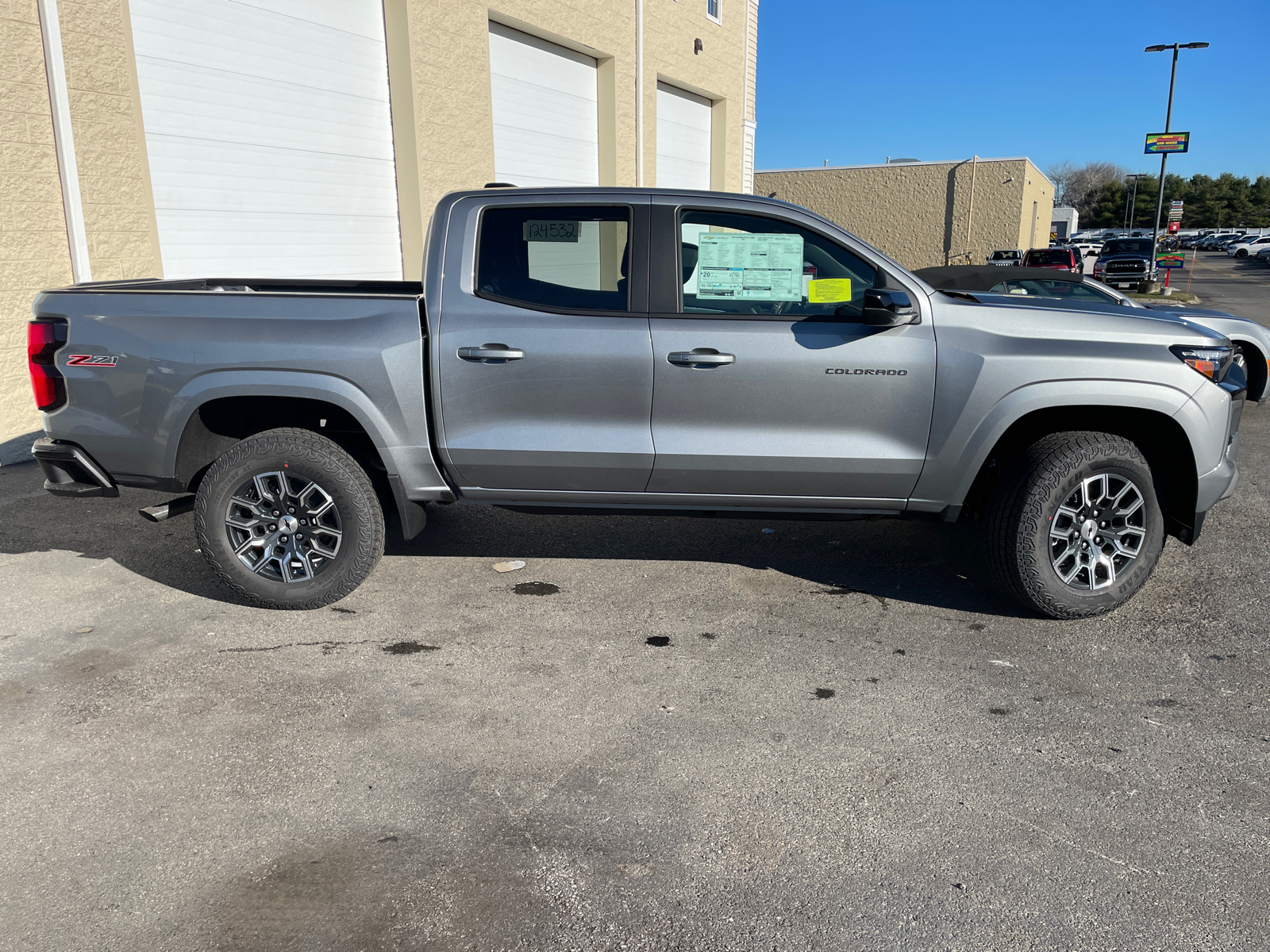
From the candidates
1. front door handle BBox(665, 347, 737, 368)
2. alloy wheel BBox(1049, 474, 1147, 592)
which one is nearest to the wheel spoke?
front door handle BBox(665, 347, 737, 368)

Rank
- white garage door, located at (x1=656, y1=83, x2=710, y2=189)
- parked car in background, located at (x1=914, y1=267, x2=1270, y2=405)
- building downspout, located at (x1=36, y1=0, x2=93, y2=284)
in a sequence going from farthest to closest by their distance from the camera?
1. white garage door, located at (x1=656, y1=83, x2=710, y2=189)
2. parked car in background, located at (x1=914, y1=267, x2=1270, y2=405)
3. building downspout, located at (x1=36, y1=0, x2=93, y2=284)

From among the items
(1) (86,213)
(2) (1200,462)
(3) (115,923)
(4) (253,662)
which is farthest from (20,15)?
(2) (1200,462)

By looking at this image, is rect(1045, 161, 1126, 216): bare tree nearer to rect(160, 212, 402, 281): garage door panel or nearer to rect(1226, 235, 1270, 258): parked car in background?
rect(1226, 235, 1270, 258): parked car in background

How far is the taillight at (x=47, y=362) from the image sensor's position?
4.51 meters

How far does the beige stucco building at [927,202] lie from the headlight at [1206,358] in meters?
35.6

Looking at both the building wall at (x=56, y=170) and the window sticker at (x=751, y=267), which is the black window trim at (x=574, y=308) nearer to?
the window sticker at (x=751, y=267)

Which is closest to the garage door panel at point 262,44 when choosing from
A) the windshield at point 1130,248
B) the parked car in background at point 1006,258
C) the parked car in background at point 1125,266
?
the parked car in background at point 1006,258

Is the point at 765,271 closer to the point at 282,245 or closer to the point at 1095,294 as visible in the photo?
the point at 1095,294

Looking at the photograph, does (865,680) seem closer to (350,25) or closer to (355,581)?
(355,581)

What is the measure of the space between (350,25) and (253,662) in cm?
862

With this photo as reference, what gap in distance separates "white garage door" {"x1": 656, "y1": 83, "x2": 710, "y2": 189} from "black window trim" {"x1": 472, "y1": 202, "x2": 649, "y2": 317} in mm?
12452

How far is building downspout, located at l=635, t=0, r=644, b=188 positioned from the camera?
14750 millimetres

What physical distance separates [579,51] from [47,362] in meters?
11.3

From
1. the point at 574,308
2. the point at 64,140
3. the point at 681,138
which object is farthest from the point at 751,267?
the point at 681,138
